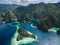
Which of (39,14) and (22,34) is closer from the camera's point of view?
(22,34)

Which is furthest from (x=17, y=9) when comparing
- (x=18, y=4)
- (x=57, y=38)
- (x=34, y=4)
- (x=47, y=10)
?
(x=57, y=38)

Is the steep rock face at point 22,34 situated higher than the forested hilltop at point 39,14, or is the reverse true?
the forested hilltop at point 39,14

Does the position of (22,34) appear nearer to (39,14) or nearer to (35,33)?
(35,33)

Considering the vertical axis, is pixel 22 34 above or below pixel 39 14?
below

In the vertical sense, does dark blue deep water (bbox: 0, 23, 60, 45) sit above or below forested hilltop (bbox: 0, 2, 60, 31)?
below

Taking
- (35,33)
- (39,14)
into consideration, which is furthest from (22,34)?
(39,14)

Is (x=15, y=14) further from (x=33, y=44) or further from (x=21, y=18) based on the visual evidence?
(x=33, y=44)

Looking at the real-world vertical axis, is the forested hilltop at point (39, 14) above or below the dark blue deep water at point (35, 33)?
above

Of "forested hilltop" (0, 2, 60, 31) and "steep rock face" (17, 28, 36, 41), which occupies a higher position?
"forested hilltop" (0, 2, 60, 31)
